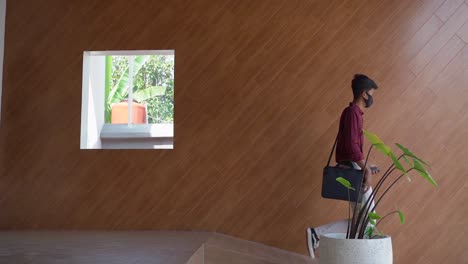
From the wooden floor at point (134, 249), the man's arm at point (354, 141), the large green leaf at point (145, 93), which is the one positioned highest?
the large green leaf at point (145, 93)

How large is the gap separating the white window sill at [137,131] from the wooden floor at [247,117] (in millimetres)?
1582

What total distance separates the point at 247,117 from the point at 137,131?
7.29 ft

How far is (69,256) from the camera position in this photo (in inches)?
85.1

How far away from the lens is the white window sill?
5426mm


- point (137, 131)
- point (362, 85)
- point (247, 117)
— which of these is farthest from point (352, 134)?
point (137, 131)

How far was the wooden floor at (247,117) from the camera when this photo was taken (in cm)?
368

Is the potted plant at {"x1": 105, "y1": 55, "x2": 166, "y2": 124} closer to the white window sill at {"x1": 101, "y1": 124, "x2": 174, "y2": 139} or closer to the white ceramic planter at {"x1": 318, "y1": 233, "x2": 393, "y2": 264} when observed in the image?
the white window sill at {"x1": 101, "y1": 124, "x2": 174, "y2": 139}

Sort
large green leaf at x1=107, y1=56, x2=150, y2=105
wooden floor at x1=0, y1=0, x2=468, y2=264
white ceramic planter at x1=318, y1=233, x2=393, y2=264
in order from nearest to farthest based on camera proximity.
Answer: white ceramic planter at x1=318, y1=233, x2=393, y2=264 → wooden floor at x1=0, y1=0, x2=468, y2=264 → large green leaf at x1=107, y1=56, x2=150, y2=105

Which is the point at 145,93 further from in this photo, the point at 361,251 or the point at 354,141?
the point at 361,251

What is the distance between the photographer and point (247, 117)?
12.5ft

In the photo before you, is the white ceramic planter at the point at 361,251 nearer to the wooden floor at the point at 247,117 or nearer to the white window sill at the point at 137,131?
the wooden floor at the point at 247,117

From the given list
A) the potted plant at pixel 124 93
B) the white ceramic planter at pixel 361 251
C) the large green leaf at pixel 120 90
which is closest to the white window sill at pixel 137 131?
the potted plant at pixel 124 93

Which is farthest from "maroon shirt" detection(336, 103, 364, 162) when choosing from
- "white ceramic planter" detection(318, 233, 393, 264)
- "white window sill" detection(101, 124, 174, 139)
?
"white window sill" detection(101, 124, 174, 139)

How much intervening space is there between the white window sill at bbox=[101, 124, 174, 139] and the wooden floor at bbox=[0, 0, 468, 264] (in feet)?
5.19
